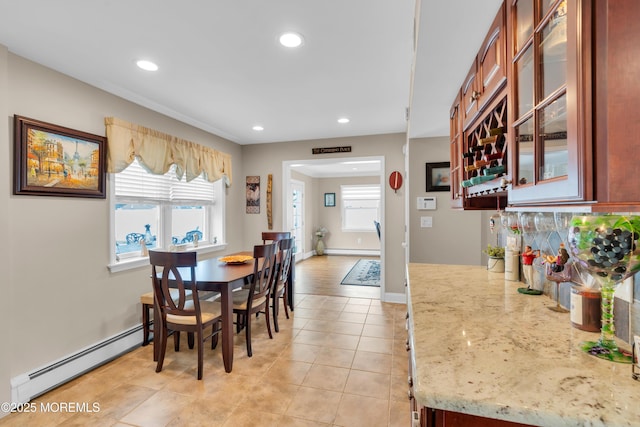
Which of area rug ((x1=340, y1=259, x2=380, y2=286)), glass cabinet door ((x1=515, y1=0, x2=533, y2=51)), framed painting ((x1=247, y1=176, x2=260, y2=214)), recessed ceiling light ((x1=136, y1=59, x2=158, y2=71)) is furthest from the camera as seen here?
area rug ((x1=340, y1=259, x2=380, y2=286))

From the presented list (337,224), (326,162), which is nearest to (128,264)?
(326,162)

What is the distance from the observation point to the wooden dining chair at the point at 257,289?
2.74 meters

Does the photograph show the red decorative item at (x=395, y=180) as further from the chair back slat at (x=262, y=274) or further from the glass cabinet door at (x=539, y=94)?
the glass cabinet door at (x=539, y=94)

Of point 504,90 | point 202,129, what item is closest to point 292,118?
point 202,129

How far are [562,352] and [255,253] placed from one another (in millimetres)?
2255

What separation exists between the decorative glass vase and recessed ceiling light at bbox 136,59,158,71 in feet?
8.91

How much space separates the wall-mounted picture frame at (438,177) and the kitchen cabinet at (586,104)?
289cm

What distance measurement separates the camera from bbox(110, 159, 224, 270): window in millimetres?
3016

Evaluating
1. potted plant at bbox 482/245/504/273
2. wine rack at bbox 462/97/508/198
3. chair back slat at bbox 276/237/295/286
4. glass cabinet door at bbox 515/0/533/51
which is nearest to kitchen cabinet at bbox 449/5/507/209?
wine rack at bbox 462/97/508/198

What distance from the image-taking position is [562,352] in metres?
0.87

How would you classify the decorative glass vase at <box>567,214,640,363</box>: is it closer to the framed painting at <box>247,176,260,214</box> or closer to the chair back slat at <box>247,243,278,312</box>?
the chair back slat at <box>247,243,278,312</box>

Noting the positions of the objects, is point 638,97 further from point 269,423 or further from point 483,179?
point 269,423

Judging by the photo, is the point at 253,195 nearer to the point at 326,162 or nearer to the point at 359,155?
the point at 326,162

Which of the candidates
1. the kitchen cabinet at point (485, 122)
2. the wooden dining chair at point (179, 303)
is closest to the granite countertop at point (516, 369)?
the kitchen cabinet at point (485, 122)
